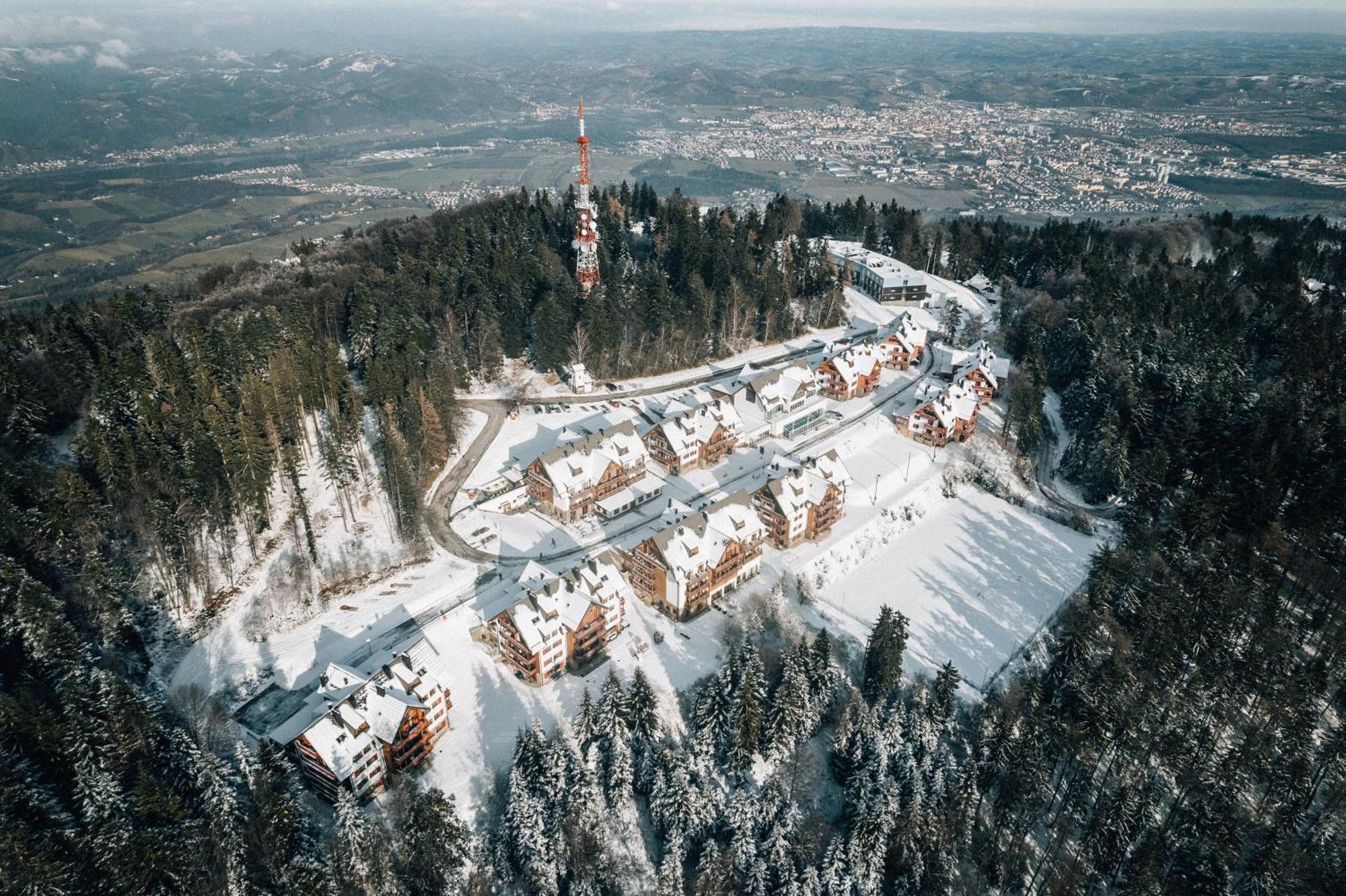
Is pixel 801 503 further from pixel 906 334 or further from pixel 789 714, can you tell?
pixel 906 334

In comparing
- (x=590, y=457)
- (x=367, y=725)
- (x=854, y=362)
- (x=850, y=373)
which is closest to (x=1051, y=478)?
(x=850, y=373)

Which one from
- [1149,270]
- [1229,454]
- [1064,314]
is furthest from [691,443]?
[1149,270]

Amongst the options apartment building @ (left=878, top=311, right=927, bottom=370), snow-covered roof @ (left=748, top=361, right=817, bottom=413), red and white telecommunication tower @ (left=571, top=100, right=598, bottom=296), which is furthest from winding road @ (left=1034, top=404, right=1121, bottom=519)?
red and white telecommunication tower @ (left=571, top=100, right=598, bottom=296)

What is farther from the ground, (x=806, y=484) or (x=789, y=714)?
(x=806, y=484)

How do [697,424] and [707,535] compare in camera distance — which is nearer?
[707,535]

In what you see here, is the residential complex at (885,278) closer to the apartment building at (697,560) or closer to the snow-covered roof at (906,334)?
the snow-covered roof at (906,334)

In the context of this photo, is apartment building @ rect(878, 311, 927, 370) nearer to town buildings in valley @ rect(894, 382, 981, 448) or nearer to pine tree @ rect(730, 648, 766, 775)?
→ town buildings in valley @ rect(894, 382, 981, 448)
